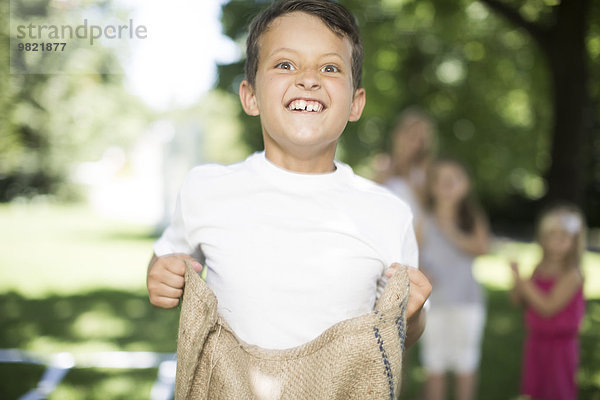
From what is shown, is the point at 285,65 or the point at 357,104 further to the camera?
the point at 357,104

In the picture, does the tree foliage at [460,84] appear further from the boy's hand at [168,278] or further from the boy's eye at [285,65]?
the boy's hand at [168,278]

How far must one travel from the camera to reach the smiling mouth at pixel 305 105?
1.62 m

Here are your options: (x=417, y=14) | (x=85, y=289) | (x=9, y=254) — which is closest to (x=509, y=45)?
(x=417, y=14)

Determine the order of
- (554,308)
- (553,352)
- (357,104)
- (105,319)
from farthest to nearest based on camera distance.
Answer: (105,319) → (553,352) → (554,308) → (357,104)

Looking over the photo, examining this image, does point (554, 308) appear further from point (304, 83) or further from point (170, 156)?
point (170, 156)

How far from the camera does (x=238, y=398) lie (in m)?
Answer: 1.47

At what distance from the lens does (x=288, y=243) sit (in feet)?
5.28

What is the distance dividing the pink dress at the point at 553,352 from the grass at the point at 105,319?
993mm

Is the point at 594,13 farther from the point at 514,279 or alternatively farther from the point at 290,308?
the point at 290,308

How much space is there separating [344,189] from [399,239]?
0.70 feet

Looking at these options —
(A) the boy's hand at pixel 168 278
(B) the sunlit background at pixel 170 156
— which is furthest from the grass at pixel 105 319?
(A) the boy's hand at pixel 168 278

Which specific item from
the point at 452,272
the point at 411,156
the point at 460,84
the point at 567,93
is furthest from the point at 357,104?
the point at 460,84

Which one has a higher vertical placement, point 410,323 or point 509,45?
point 509,45

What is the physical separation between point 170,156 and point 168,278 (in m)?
17.1
